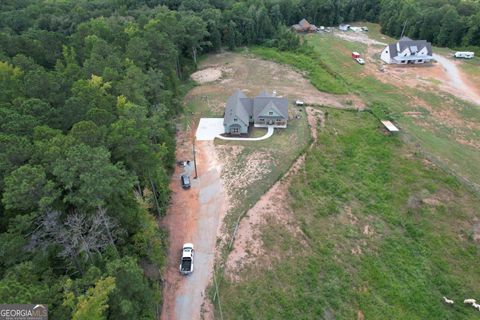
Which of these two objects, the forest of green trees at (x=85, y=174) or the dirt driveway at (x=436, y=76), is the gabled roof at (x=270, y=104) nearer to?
the forest of green trees at (x=85, y=174)

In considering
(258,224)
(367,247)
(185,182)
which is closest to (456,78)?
(367,247)

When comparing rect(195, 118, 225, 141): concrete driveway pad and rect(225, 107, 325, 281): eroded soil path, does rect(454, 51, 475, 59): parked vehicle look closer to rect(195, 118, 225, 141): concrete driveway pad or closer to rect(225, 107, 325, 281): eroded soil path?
rect(225, 107, 325, 281): eroded soil path

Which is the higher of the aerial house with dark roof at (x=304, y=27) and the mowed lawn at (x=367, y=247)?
the aerial house with dark roof at (x=304, y=27)

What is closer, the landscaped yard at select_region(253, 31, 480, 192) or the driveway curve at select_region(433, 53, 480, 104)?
the landscaped yard at select_region(253, 31, 480, 192)

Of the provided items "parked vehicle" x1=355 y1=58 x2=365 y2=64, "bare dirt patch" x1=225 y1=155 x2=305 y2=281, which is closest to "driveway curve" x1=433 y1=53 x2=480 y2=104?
"parked vehicle" x1=355 y1=58 x2=365 y2=64

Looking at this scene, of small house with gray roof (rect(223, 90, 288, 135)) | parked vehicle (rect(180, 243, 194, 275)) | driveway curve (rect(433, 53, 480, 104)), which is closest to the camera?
parked vehicle (rect(180, 243, 194, 275))

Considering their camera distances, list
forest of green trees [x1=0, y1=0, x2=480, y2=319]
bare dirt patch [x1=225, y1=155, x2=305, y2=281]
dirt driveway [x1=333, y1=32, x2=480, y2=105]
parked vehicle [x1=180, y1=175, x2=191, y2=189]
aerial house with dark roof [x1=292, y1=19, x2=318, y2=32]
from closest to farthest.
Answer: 1. forest of green trees [x1=0, y1=0, x2=480, y2=319]
2. bare dirt patch [x1=225, y1=155, x2=305, y2=281]
3. parked vehicle [x1=180, y1=175, x2=191, y2=189]
4. dirt driveway [x1=333, y1=32, x2=480, y2=105]
5. aerial house with dark roof [x1=292, y1=19, x2=318, y2=32]

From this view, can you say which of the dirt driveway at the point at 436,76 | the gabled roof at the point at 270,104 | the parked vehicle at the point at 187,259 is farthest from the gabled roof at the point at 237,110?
the dirt driveway at the point at 436,76

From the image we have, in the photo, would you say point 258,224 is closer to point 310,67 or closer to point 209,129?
point 209,129
